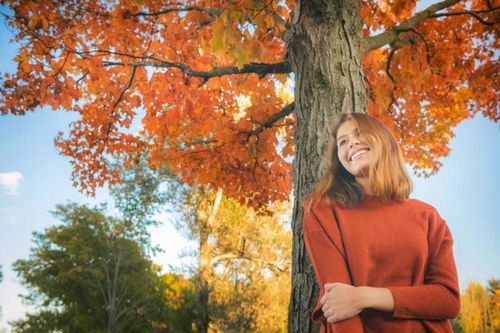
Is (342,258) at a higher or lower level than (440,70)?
lower

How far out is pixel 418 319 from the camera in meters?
1.51

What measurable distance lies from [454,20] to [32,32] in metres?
8.11

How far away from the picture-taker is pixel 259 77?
14.3 ft

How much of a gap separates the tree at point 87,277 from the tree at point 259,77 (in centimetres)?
1040

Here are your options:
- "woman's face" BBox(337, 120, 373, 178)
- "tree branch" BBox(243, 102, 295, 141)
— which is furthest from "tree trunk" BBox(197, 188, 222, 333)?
"woman's face" BBox(337, 120, 373, 178)

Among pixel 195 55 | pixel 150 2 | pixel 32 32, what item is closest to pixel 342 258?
pixel 195 55

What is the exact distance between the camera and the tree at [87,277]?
16.9 m

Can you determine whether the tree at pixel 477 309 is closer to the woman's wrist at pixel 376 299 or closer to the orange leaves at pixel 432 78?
the orange leaves at pixel 432 78

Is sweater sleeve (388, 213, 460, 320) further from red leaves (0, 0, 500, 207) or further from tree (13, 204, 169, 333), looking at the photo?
tree (13, 204, 169, 333)

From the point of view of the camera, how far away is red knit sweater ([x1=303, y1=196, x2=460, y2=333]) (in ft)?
4.88

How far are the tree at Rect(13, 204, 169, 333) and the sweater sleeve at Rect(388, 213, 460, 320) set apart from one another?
17.1 meters

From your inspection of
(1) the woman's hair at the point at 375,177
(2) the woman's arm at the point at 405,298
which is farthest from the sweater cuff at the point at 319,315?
(1) the woman's hair at the point at 375,177

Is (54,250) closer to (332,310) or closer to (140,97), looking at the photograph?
(140,97)

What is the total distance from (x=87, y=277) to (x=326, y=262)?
19.1 metres
